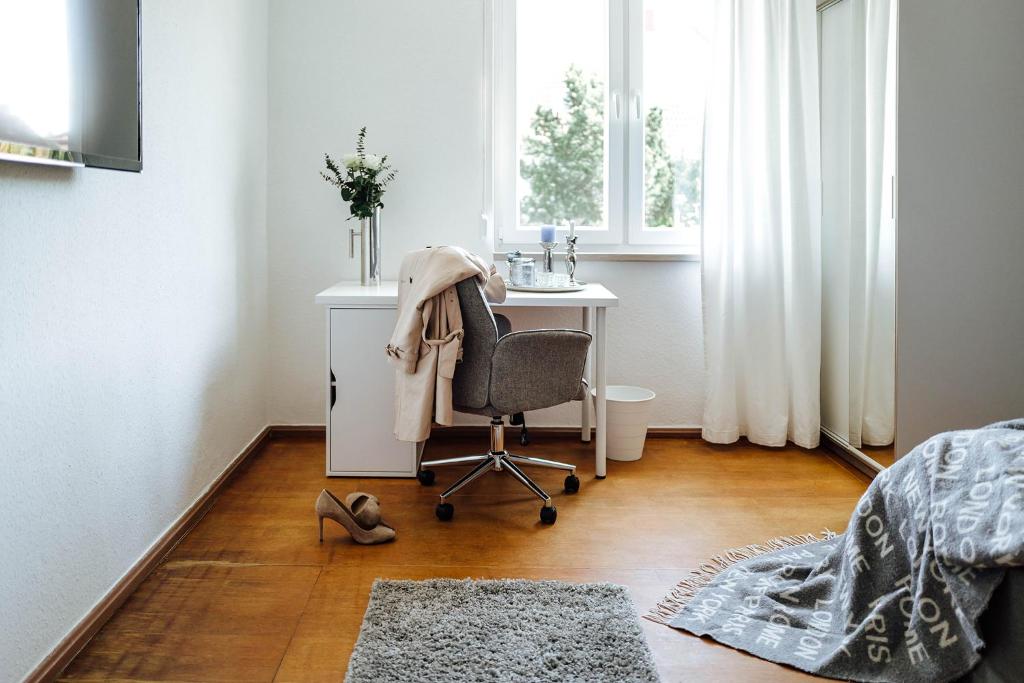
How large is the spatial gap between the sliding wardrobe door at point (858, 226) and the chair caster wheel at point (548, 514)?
1249 mm

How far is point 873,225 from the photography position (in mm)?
3361

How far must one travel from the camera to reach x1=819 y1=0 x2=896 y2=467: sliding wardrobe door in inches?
127

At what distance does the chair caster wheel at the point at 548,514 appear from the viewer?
3016mm

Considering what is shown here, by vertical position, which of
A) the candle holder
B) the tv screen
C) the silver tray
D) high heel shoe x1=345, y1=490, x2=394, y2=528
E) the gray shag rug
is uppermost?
the tv screen

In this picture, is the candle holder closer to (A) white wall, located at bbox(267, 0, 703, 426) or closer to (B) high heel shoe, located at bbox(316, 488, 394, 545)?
(A) white wall, located at bbox(267, 0, 703, 426)

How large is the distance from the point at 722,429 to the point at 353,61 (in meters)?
2.31

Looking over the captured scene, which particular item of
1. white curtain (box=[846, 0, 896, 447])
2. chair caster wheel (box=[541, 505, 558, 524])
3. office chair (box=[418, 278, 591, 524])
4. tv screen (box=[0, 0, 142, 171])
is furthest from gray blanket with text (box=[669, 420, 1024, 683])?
tv screen (box=[0, 0, 142, 171])

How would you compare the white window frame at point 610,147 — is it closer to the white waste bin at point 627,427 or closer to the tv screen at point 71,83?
the white waste bin at point 627,427

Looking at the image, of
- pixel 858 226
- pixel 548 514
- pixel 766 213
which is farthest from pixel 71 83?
pixel 766 213

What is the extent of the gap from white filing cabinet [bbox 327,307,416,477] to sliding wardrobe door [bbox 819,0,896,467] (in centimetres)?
177

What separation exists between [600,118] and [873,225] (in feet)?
4.49

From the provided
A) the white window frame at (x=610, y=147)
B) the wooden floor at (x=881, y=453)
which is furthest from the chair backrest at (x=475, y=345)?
the wooden floor at (x=881, y=453)

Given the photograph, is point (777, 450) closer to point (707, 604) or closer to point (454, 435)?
point (454, 435)

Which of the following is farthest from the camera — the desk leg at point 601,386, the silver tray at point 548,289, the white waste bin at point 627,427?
the white waste bin at point 627,427
